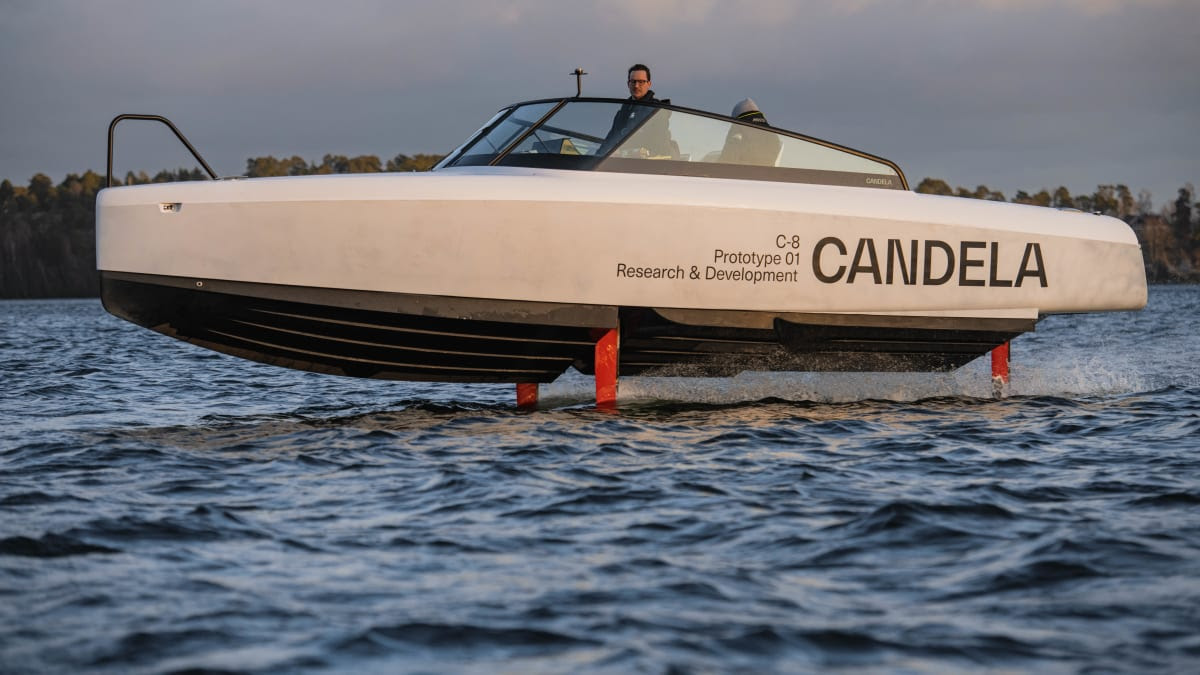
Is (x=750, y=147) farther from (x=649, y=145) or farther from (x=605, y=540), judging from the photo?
(x=605, y=540)

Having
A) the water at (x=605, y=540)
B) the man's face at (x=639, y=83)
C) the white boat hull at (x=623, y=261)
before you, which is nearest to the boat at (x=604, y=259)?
the white boat hull at (x=623, y=261)

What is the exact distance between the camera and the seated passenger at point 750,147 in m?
7.67

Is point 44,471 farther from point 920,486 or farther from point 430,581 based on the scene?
point 920,486

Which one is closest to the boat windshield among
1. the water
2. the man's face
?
the man's face

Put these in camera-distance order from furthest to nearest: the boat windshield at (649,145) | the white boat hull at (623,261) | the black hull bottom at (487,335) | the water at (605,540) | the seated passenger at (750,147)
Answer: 1. the seated passenger at (750,147)
2. the boat windshield at (649,145)
3. the black hull bottom at (487,335)
4. the white boat hull at (623,261)
5. the water at (605,540)

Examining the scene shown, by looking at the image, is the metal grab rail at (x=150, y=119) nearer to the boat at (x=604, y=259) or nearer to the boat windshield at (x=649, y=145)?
the boat at (x=604, y=259)

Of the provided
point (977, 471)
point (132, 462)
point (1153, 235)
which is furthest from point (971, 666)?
point (1153, 235)

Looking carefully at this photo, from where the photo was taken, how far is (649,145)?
7504 millimetres

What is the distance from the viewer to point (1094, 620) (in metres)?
3.36

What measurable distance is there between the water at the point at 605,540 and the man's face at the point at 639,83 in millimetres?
2194

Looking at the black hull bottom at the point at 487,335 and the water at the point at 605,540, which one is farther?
the black hull bottom at the point at 487,335

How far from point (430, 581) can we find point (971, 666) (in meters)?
1.61

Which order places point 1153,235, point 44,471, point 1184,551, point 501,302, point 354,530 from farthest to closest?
1. point 1153,235
2. point 501,302
3. point 44,471
4. point 354,530
5. point 1184,551

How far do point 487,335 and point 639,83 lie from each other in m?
2.21
